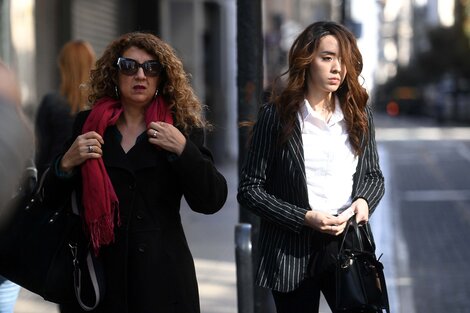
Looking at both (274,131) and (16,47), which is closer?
(274,131)

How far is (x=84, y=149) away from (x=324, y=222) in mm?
972

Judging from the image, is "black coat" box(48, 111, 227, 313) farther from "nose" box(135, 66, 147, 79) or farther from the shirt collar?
the shirt collar

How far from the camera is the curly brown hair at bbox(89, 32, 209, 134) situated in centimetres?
413

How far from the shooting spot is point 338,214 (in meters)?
4.30

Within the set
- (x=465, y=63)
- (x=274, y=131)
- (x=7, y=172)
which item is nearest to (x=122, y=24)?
(x=274, y=131)

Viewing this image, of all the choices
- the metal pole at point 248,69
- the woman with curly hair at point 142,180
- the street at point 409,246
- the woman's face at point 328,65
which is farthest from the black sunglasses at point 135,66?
the street at point 409,246

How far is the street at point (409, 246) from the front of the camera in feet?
27.0

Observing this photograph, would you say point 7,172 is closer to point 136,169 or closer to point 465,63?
point 136,169

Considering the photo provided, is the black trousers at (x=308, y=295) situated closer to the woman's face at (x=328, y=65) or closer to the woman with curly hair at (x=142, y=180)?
the woman with curly hair at (x=142, y=180)

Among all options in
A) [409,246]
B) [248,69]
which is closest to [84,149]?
[248,69]

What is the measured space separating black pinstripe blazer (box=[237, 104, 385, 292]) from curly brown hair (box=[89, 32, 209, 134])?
13.1 inches

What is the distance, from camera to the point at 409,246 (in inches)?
435

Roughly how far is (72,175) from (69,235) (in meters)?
0.23

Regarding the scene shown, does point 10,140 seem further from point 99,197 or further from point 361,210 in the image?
point 361,210
